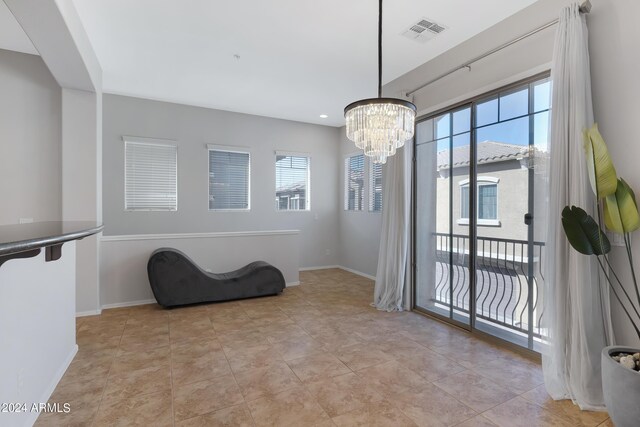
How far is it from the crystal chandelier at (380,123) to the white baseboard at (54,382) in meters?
2.62

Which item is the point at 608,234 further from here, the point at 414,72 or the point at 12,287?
the point at 12,287

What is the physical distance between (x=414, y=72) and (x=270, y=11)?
1.94 metres

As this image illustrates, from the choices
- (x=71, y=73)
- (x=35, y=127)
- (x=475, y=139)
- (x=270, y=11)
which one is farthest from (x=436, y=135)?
(x=35, y=127)

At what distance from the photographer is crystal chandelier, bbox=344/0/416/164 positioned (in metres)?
2.13

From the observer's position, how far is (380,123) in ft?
7.06

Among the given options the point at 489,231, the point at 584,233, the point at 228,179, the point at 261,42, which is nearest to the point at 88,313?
the point at 228,179

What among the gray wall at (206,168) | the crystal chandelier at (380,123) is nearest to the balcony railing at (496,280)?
the crystal chandelier at (380,123)

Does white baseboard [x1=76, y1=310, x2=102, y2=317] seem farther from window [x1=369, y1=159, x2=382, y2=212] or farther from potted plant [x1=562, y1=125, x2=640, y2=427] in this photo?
potted plant [x1=562, y1=125, x2=640, y2=427]

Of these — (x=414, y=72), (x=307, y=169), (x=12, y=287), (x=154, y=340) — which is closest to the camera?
(x=12, y=287)

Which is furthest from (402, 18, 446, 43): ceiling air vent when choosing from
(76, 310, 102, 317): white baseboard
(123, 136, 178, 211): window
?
(76, 310, 102, 317): white baseboard

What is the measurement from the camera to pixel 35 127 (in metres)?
3.57

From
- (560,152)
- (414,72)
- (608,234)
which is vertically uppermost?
(414,72)

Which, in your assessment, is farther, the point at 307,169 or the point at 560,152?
the point at 307,169

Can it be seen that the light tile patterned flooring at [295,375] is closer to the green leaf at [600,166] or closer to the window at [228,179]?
the green leaf at [600,166]
